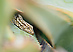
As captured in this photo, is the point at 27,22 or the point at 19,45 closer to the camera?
the point at 19,45

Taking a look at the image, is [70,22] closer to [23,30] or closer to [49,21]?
[49,21]

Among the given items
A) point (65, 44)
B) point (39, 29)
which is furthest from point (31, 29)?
point (65, 44)

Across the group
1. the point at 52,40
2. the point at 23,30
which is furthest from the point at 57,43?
the point at 23,30

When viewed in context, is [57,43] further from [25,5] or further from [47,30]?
[25,5]

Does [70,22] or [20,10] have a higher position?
[20,10]

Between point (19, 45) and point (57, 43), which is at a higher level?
point (19, 45)

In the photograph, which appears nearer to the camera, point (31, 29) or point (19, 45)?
point (19, 45)

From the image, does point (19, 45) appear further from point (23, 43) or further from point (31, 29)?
point (31, 29)

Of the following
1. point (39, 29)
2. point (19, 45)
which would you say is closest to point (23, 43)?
point (19, 45)
